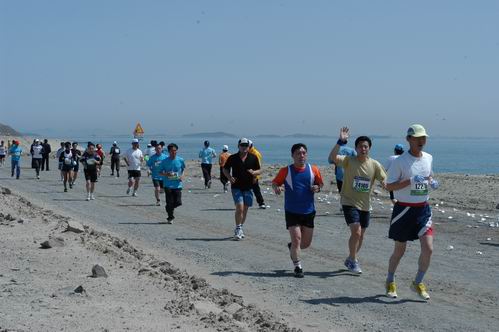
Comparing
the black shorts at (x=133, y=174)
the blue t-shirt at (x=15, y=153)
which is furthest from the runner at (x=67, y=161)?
the blue t-shirt at (x=15, y=153)

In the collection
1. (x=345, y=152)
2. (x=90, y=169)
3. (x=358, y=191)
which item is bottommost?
(x=90, y=169)

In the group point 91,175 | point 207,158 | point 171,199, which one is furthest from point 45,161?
point 171,199

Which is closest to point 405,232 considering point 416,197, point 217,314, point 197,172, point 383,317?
point 416,197

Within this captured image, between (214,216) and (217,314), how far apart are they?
33.6ft

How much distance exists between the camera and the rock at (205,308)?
731 centimetres

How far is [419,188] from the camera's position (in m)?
8.19

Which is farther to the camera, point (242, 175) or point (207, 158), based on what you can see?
point (207, 158)

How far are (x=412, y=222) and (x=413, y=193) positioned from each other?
0.33 m

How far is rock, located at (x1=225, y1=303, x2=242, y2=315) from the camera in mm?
7480

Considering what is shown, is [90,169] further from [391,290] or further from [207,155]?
[391,290]

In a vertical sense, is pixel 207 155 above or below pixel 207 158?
above

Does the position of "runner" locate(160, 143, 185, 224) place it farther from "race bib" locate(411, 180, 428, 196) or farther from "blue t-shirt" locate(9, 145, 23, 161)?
"blue t-shirt" locate(9, 145, 23, 161)

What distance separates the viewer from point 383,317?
7.68 metres

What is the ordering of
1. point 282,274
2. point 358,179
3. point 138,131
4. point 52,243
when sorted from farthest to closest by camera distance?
point 138,131 < point 52,243 < point 282,274 < point 358,179
